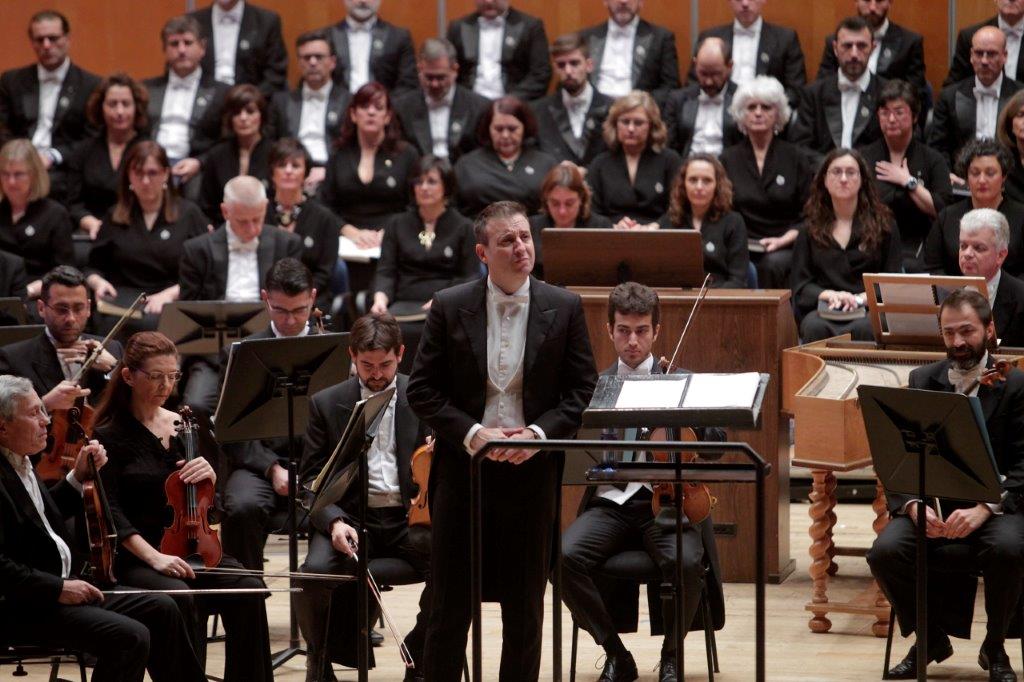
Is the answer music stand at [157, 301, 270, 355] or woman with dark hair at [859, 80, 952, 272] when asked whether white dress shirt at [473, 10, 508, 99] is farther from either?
music stand at [157, 301, 270, 355]

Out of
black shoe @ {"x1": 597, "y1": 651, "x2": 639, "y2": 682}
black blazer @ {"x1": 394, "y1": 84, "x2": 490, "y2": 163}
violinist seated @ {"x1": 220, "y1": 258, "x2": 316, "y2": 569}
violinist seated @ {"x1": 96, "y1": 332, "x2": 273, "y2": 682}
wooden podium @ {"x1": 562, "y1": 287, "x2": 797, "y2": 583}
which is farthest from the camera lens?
black blazer @ {"x1": 394, "y1": 84, "x2": 490, "y2": 163}

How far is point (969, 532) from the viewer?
4.48 m

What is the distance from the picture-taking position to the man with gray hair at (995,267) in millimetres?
5439

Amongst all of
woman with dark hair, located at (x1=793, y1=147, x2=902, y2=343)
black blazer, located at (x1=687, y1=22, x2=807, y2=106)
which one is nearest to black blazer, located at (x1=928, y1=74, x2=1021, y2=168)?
black blazer, located at (x1=687, y1=22, x2=807, y2=106)

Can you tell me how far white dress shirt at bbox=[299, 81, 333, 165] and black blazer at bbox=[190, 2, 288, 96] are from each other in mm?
476

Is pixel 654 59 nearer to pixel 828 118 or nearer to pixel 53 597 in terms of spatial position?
pixel 828 118

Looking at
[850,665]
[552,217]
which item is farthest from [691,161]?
[850,665]

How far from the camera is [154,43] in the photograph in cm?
952


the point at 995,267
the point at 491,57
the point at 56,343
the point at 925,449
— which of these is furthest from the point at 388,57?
the point at 925,449

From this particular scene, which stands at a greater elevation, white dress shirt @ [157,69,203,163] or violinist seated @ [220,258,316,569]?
white dress shirt @ [157,69,203,163]

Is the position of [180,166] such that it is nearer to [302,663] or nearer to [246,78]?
[246,78]

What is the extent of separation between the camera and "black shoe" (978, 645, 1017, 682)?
442 centimetres

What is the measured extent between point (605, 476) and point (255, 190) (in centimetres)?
344

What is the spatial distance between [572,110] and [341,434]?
3.58 meters
